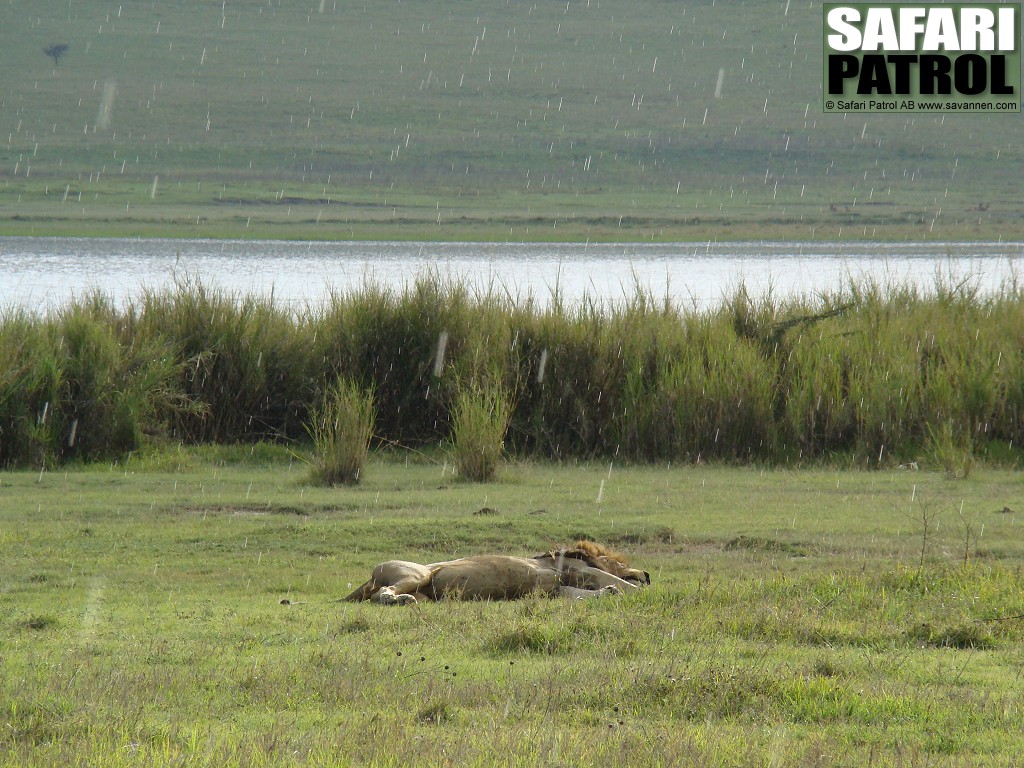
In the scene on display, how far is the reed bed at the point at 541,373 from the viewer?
1502cm

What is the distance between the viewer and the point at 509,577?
26.7 ft

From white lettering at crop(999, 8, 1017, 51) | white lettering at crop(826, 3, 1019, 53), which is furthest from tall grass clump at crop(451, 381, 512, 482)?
white lettering at crop(999, 8, 1017, 51)

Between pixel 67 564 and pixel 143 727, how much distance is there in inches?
180

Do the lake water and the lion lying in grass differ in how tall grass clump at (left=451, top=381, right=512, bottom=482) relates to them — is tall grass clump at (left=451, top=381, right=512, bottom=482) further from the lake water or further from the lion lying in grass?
the lake water

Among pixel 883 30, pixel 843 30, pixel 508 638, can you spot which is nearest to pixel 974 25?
pixel 843 30

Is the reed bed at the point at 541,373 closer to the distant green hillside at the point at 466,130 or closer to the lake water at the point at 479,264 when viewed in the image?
the lake water at the point at 479,264

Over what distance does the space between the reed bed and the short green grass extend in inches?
114

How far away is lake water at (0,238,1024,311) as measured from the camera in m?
31.0

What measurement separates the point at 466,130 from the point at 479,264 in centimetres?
4661

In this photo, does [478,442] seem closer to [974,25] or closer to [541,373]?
[541,373]

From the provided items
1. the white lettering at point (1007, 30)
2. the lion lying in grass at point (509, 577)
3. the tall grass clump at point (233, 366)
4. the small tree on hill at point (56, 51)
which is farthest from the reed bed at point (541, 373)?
the small tree on hill at point (56, 51)

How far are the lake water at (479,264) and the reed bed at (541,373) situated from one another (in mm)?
10513

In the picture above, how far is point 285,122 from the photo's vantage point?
8650 centimetres

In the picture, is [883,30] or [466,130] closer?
[883,30]
